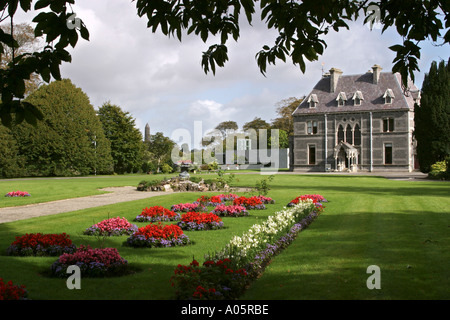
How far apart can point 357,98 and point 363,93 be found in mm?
1433

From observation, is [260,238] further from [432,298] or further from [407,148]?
[407,148]

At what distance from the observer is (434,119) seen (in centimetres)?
3841

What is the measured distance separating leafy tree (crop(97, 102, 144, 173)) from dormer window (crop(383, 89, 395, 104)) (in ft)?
112

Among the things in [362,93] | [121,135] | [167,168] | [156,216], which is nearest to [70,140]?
[121,135]

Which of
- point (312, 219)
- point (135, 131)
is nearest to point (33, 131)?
point (135, 131)

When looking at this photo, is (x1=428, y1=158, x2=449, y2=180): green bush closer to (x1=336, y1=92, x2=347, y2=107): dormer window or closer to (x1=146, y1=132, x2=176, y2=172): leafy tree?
(x1=336, y1=92, x2=347, y2=107): dormer window

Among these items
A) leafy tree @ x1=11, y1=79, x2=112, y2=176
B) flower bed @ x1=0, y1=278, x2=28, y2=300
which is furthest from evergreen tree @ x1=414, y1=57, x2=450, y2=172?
flower bed @ x1=0, y1=278, x2=28, y2=300

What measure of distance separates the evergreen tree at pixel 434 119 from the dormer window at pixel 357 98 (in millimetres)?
15982

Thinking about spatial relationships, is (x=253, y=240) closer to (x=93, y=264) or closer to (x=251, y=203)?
(x=93, y=264)

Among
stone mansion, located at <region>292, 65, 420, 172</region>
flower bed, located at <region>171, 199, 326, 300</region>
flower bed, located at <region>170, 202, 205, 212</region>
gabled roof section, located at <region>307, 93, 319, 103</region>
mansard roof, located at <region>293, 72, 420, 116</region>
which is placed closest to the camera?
flower bed, located at <region>171, 199, 326, 300</region>

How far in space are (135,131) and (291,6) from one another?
54066 millimetres

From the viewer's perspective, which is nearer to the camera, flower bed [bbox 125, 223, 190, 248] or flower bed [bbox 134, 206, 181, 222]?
flower bed [bbox 125, 223, 190, 248]

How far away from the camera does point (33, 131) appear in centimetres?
4888

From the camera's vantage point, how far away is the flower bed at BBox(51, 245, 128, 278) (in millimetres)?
6914
